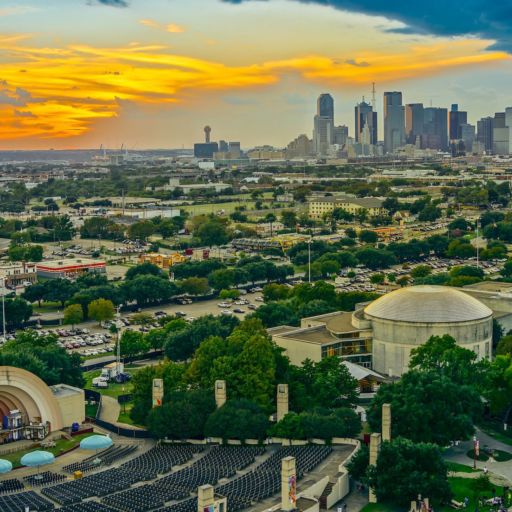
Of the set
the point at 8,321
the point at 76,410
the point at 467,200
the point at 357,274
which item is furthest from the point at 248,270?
the point at 467,200

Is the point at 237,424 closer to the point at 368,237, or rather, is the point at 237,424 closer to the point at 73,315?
the point at 73,315

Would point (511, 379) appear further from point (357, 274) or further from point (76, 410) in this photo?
point (357, 274)

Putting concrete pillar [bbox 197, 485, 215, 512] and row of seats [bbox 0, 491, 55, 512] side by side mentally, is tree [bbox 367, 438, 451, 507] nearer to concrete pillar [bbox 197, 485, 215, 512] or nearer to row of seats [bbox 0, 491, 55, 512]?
concrete pillar [bbox 197, 485, 215, 512]

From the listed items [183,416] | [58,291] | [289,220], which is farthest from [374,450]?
[289,220]

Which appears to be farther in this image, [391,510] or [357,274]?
[357,274]

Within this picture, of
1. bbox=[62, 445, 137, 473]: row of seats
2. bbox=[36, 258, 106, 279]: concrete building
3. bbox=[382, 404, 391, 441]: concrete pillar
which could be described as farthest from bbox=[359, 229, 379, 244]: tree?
bbox=[382, 404, 391, 441]: concrete pillar

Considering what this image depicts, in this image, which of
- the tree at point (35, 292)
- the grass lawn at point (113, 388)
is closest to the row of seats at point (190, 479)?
the grass lawn at point (113, 388)
